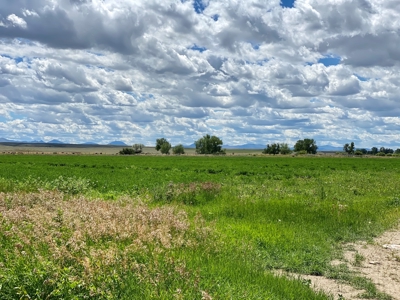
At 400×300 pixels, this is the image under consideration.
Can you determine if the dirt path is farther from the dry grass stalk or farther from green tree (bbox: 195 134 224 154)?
green tree (bbox: 195 134 224 154)

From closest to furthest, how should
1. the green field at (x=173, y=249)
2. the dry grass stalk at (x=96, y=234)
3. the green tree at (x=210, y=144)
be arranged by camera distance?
the green field at (x=173, y=249) → the dry grass stalk at (x=96, y=234) → the green tree at (x=210, y=144)

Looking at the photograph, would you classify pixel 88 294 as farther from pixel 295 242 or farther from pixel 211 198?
Answer: pixel 211 198

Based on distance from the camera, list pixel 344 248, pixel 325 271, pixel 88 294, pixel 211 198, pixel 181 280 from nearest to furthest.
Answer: pixel 88 294 < pixel 181 280 < pixel 325 271 < pixel 344 248 < pixel 211 198

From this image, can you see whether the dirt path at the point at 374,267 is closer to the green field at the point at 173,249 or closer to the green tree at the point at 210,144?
the green field at the point at 173,249

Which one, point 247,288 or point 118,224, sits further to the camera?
point 118,224

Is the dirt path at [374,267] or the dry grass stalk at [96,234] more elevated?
the dry grass stalk at [96,234]

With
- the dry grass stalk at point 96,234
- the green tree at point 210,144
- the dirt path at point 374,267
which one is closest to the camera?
the dry grass stalk at point 96,234

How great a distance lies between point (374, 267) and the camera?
32.0 feet

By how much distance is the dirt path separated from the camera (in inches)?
321

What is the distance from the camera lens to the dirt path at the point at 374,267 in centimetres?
815

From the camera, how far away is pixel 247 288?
6.77 metres

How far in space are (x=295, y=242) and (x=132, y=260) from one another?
5918mm

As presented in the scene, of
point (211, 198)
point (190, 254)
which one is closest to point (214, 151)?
point (211, 198)

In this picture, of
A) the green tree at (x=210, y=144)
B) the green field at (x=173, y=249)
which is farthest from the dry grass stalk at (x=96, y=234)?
the green tree at (x=210, y=144)
